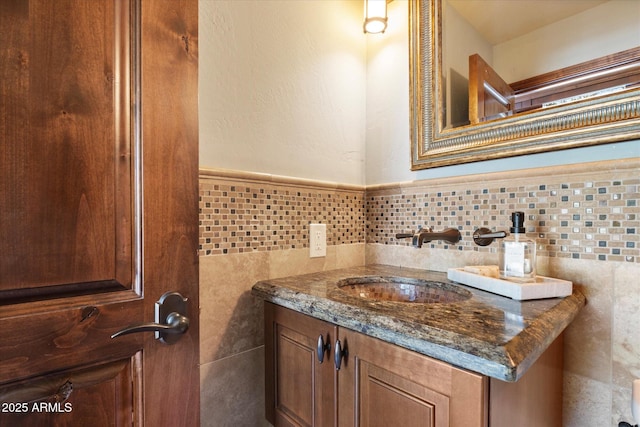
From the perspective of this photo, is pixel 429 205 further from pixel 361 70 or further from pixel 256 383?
pixel 256 383

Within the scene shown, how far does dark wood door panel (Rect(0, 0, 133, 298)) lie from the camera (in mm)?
491

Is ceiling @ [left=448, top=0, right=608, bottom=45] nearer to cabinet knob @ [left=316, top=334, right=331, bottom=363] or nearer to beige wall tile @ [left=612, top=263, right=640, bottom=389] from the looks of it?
beige wall tile @ [left=612, top=263, right=640, bottom=389]

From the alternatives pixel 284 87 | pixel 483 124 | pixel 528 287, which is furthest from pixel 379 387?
pixel 284 87

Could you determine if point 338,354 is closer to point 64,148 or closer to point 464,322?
point 464,322

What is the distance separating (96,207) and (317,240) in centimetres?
69

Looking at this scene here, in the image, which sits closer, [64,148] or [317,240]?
[64,148]

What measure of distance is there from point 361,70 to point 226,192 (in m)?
0.78

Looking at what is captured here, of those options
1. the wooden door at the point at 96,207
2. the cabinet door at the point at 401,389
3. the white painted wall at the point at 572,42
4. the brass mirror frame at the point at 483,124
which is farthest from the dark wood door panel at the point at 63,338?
the white painted wall at the point at 572,42

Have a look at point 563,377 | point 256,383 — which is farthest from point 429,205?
point 256,383

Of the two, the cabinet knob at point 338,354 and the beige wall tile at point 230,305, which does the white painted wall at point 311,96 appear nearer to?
the beige wall tile at point 230,305

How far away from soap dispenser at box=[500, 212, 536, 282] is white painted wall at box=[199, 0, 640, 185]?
21 cm

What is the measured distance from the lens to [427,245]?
3.50ft

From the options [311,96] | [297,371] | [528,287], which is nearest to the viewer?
[528,287]

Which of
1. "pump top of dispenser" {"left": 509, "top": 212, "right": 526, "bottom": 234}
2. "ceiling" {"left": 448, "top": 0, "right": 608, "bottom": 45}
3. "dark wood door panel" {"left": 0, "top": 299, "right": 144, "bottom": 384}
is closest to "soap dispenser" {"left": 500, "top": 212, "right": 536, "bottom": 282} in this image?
"pump top of dispenser" {"left": 509, "top": 212, "right": 526, "bottom": 234}
